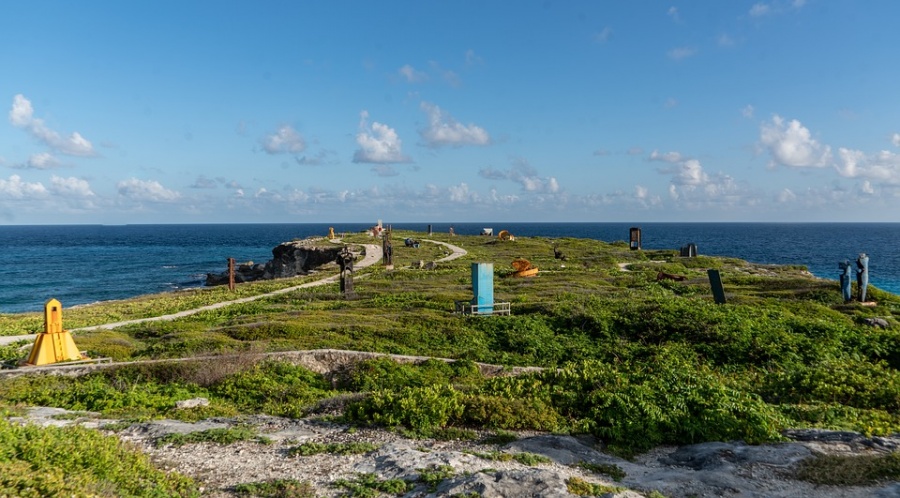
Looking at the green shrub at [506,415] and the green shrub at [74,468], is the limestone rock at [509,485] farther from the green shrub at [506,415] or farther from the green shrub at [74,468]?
the green shrub at [74,468]

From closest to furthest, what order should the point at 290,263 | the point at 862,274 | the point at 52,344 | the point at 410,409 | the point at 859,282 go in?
1. the point at 410,409
2. the point at 52,344
3. the point at 862,274
4. the point at 859,282
5. the point at 290,263

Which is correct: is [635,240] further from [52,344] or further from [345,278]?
[52,344]

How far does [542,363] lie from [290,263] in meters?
67.3

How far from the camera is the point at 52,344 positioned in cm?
1933

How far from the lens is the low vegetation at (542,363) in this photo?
41.0ft

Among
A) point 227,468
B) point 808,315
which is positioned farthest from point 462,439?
point 808,315

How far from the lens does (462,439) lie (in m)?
11.6

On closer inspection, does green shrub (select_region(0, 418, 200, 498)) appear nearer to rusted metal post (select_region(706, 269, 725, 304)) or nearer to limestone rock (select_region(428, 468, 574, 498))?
limestone rock (select_region(428, 468, 574, 498))

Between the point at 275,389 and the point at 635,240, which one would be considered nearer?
the point at 275,389

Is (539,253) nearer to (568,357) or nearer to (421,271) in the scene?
(421,271)

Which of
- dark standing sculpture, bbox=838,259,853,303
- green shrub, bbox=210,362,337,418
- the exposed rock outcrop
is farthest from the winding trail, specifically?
dark standing sculpture, bbox=838,259,853,303

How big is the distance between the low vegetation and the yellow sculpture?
1925 mm

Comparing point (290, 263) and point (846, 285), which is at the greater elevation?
point (846, 285)

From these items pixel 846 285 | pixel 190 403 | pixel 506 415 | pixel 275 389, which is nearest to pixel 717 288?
pixel 846 285
